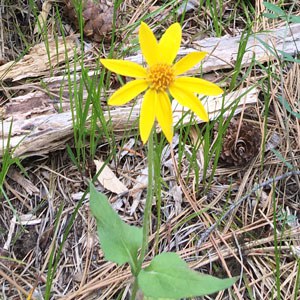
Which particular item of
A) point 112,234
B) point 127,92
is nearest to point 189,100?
point 127,92

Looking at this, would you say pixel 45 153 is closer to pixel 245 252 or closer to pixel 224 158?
pixel 224 158

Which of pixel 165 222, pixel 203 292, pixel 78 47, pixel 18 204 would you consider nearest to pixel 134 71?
pixel 203 292

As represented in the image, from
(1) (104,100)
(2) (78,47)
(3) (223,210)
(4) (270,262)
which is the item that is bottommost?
(4) (270,262)

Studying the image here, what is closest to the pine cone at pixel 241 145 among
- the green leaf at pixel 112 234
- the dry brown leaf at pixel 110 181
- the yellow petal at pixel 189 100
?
the dry brown leaf at pixel 110 181

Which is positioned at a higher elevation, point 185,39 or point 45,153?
point 185,39

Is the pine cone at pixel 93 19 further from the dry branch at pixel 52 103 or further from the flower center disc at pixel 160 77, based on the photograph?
the flower center disc at pixel 160 77

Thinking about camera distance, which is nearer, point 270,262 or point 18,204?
point 270,262

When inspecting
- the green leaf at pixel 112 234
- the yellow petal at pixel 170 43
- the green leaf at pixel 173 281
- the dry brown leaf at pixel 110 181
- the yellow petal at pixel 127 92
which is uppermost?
the yellow petal at pixel 170 43

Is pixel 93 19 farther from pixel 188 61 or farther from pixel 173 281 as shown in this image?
pixel 173 281
